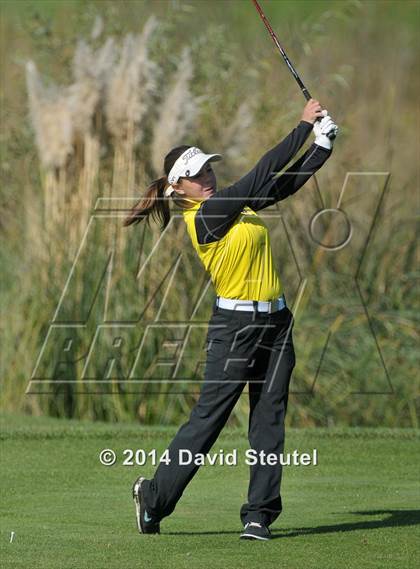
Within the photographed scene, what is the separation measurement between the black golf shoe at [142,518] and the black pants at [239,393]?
3 cm

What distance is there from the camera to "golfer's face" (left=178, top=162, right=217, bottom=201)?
6023 mm

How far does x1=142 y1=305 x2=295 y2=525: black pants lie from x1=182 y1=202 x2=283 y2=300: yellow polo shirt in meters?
0.10

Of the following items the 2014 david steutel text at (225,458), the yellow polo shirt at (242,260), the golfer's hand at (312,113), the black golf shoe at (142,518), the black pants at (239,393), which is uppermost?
the golfer's hand at (312,113)

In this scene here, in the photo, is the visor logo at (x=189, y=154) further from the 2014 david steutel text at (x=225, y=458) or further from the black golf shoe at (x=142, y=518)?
the 2014 david steutel text at (x=225, y=458)

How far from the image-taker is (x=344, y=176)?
40.0 ft

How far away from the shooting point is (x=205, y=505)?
7.08 m

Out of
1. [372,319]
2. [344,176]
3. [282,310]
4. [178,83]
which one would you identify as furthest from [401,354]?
[282,310]

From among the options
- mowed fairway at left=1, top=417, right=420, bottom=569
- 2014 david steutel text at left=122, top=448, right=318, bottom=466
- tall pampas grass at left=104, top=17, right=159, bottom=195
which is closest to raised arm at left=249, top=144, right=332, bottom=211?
mowed fairway at left=1, top=417, right=420, bottom=569

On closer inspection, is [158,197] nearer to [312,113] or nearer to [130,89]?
[312,113]

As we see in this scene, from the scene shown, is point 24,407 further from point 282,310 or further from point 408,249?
point 282,310

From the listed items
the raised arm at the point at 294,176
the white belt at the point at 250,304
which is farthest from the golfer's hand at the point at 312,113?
the white belt at the point at 250,304

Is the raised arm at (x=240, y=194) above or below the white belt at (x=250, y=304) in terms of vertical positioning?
above

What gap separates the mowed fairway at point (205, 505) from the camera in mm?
5566

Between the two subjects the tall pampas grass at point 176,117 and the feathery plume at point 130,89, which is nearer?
the tall pampas grass at point 176,117
